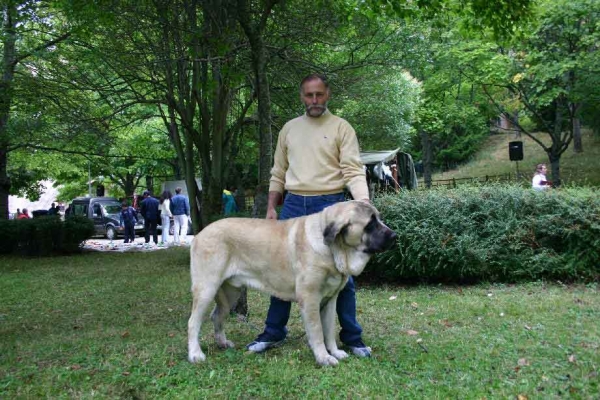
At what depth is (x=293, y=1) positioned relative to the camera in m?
9.75

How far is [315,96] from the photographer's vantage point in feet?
15.2

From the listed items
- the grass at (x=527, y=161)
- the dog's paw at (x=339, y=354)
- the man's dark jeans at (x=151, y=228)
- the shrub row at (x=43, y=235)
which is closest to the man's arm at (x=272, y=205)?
the dog's paw at (x=339, y=354)

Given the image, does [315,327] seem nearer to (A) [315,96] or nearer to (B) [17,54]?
(A) [315,96]

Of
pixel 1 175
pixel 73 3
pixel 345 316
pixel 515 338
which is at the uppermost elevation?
pixel 73 3

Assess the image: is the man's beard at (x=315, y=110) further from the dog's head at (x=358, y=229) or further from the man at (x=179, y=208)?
the man at (x=179, y=208)

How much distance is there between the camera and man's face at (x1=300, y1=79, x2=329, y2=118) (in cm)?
464

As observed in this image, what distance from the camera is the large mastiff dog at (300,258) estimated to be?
13.3 ft

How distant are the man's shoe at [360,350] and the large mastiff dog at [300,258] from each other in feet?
0.52

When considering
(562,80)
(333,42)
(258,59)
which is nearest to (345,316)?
(258,59)

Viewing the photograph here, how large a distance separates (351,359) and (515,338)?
1722mm

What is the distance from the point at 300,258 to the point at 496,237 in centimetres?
496

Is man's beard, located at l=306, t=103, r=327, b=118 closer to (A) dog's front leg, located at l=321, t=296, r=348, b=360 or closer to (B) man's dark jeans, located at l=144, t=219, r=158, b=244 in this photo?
(A) dog's front leg, located at l=321, t=296, r=348, b=360

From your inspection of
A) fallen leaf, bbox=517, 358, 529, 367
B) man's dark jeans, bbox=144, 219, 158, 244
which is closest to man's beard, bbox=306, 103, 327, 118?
fallen leaf, bbox=517, 358, 529, 367

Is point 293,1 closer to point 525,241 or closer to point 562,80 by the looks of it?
point 525,241
